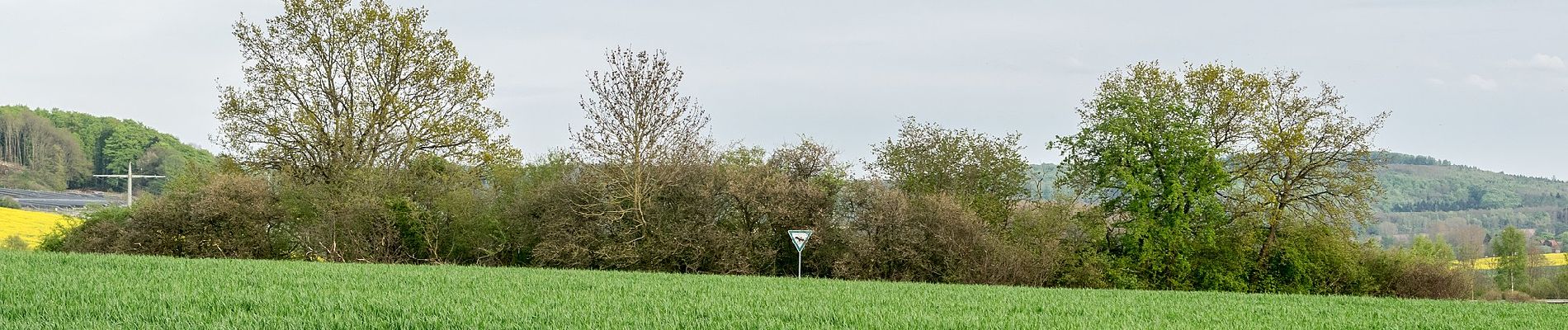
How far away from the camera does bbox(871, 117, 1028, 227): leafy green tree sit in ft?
121

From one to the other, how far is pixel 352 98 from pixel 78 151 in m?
44.8

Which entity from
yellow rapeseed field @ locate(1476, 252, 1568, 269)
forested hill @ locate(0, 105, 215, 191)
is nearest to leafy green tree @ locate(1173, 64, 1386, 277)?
forested hill @ locate(0, 105, 215, 191)

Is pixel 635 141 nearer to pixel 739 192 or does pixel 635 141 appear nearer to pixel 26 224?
pixel 739 192

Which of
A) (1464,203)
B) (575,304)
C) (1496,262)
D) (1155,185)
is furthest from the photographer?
(1464,203)

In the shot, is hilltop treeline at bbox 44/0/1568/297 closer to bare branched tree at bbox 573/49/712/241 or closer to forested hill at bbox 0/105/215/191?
bare branched tree at bbox 573/49/712/241

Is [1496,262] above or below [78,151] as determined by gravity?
below

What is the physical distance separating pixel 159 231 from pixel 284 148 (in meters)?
4.13

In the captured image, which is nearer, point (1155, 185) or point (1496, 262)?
point (1155, 185)

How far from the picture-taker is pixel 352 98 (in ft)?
119

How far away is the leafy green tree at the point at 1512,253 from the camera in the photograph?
91.3 meters

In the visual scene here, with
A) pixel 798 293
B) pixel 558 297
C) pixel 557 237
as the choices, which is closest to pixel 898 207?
pixel 557 237

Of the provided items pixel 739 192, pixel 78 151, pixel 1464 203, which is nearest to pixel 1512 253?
pixel 1464 203

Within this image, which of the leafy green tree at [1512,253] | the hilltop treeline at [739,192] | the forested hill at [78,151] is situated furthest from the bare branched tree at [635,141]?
the leafy green tree at [1512,253]

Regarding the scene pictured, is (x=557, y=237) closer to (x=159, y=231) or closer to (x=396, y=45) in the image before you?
(x=396, y=45)
